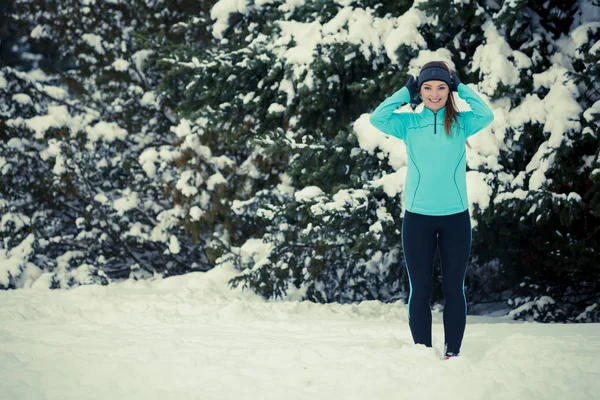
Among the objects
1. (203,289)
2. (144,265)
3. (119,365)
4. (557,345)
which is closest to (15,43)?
(144,265)

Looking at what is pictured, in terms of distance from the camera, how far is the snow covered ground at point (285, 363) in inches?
112

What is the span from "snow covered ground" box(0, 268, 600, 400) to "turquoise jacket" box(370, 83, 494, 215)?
33.3 inches

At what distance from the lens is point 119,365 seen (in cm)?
313

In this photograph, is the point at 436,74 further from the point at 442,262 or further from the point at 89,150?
the point at 89,150

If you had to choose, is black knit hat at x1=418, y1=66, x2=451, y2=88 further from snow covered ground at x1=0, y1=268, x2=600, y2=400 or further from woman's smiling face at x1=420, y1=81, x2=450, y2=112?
snow covered ground at x1=0, y1=268, x2=600, y2=400

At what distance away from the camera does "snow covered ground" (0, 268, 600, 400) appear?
2836mm

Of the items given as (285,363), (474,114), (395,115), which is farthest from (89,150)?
(474,114)

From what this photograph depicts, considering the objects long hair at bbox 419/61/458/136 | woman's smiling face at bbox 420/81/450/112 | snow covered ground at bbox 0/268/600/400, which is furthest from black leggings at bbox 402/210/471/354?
woman's smiling face at bbox 420/81/450/112

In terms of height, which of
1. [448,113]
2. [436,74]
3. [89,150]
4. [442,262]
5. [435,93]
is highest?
[89,150]

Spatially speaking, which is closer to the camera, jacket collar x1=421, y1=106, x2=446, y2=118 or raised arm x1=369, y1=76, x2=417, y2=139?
jacket collar x1=421, y1=106, x2=446, y2=118

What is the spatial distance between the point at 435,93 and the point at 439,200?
63 cm

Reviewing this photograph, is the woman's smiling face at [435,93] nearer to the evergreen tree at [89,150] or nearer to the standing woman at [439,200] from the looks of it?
the standing woman at [439,200]

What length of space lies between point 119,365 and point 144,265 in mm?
8715

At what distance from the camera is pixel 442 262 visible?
3.54 meters
